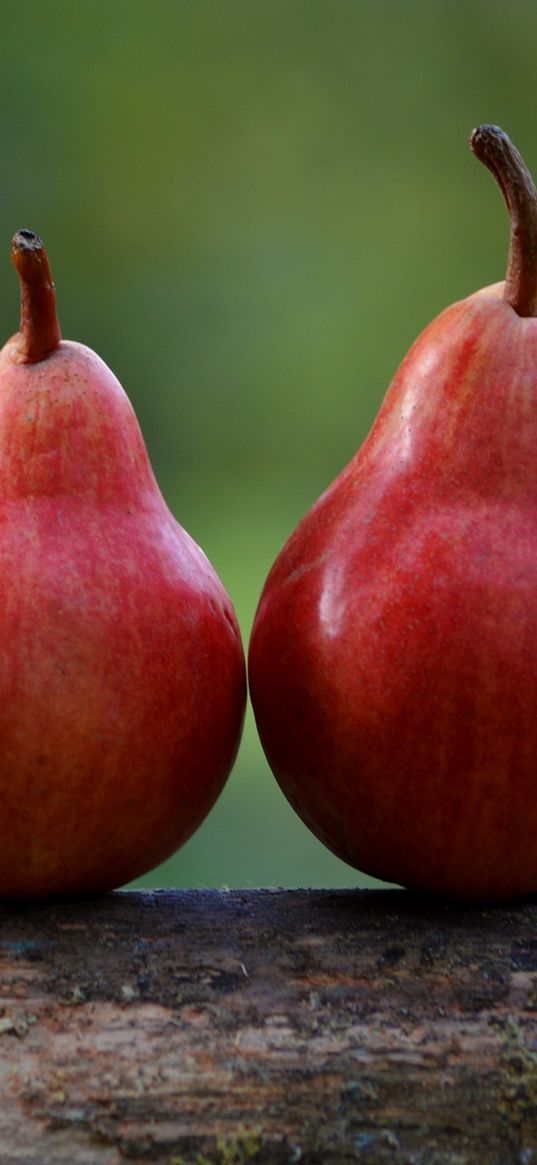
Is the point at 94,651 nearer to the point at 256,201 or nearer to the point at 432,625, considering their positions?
the point at 432,625

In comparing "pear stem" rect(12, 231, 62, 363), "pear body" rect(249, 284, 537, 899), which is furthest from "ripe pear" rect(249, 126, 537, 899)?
"pear stem" rect(12, 231, 62, 363)

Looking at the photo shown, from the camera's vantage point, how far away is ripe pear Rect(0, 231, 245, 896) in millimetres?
841

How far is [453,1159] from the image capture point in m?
0.70

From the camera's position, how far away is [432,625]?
85 centimetres

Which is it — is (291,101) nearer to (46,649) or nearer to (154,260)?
(154,260)

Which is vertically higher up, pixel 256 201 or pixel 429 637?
pixel 256 201

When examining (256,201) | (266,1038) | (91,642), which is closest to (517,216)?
(91,642)

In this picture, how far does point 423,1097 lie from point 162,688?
0.29m

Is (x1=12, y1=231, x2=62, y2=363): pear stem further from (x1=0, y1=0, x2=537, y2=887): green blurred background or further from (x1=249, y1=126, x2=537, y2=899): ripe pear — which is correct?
(x1=0, y1=0, x2=537, y2=887): green blurred background

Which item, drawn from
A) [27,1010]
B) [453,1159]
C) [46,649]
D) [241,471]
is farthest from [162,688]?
[241,471]

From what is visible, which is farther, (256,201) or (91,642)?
(256,201)

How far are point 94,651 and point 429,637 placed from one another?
209 millimetres

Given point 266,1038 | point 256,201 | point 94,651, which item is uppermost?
point 256,201

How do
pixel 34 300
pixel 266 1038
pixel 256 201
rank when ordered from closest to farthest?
pixel 266 1038
pixel 34 300
pixel 256 201
